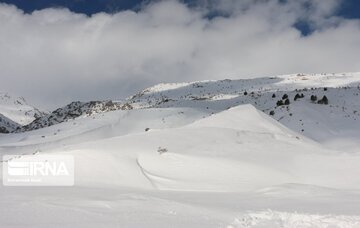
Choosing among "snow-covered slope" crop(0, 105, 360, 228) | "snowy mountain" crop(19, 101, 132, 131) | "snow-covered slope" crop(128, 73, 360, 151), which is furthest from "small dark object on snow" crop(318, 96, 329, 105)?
"snowy mountain" crop(19, 101, 132, 131)

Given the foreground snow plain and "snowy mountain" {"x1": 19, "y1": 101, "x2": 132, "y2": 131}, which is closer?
the foreground snow plain

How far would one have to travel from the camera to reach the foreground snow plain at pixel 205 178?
6.89 metres

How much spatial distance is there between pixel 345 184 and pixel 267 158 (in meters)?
2.50

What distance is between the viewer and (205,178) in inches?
473

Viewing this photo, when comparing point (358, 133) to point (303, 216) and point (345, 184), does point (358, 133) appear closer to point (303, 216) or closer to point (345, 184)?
point (345, 184)

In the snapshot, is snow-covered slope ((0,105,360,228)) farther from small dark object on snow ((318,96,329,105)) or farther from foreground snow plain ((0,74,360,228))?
small dark object on snow ((318,96,329,105))

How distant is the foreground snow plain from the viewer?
6.89 metres

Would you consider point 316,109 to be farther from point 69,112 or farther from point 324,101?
point 69,112

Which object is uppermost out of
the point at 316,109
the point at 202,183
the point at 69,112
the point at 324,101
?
the point at 324,101

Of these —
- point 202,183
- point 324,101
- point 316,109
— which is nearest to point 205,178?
point 202,183

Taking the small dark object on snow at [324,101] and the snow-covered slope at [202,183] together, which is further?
the small dark object on snow at [324,101]

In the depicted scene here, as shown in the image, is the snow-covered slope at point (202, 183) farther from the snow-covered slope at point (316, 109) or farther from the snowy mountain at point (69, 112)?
the snowy mountain at point (69, 112)

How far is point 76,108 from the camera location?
2061 inches

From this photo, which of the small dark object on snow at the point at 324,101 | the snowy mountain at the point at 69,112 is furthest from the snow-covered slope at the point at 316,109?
the snowy mountain at the point at 69,112
